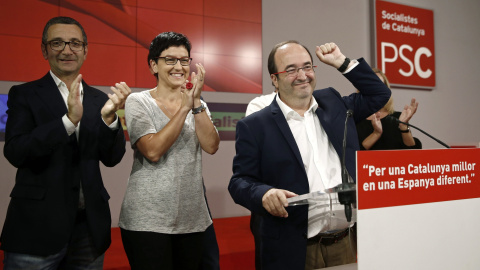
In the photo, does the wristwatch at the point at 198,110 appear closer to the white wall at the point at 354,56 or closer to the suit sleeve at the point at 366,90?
the suit sleeve at the point at 366,90

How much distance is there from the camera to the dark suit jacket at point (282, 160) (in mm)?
1460

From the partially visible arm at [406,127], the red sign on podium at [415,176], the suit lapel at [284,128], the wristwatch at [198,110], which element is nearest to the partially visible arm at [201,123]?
the wristwatch at [198,110]

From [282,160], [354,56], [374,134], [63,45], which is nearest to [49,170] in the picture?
[63,45]

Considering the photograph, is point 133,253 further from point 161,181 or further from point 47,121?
point 47,121

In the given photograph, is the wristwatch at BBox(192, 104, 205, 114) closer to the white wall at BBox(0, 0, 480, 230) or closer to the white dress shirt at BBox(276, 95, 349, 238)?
the white dress shirt at BBox(276, 95, 349, 238)

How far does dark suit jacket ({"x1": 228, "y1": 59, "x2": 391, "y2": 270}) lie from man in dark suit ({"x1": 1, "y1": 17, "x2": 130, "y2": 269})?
0.55 m

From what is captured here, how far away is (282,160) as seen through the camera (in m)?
1.51

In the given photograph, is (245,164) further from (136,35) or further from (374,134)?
(136,35)

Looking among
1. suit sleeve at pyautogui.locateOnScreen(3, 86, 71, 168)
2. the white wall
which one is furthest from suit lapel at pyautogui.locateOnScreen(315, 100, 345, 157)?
the white wall

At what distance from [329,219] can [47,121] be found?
3.79ft

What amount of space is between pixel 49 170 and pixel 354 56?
3.86 meters

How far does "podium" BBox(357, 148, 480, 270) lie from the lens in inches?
38.7

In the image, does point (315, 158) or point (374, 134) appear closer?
point (315, 158)

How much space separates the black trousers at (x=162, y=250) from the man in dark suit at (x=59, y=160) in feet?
0.42
